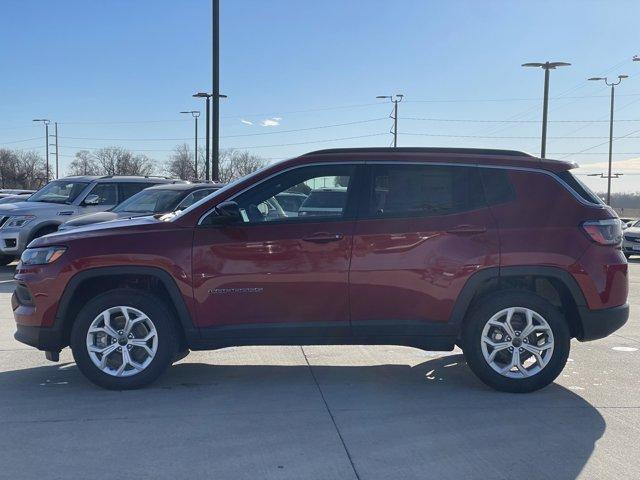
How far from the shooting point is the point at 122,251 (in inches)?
198

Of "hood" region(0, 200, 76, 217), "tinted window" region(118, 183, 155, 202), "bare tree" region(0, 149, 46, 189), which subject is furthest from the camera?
"bare tree" region(0, 149, 46, 189)

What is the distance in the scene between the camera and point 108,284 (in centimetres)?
530

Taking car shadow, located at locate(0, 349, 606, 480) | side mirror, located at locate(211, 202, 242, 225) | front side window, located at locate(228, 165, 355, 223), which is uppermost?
front side window, located at locate(228, 165, 355, 223)

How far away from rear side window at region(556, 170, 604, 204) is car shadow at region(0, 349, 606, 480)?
1.58 metres

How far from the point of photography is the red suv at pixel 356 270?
503cm

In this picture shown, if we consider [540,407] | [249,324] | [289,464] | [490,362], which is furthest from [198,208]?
[540,407]

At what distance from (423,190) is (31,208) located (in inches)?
388

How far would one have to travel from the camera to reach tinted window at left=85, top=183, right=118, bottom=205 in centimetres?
1360

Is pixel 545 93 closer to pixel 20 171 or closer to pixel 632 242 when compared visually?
pixel 632 242

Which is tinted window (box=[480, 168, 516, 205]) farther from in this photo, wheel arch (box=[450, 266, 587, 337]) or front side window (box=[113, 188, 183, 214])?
front side window (box=[113, 188, 183, 214])

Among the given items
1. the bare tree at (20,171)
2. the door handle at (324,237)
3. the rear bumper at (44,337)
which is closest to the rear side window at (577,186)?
the door handle at (324,237)

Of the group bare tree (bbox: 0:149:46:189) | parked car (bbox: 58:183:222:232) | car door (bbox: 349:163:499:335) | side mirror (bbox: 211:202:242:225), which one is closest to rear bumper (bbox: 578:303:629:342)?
car door (bbox: 349:163:499:335)

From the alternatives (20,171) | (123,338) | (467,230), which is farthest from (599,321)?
(20,171)

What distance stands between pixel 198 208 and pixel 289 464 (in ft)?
7.25
